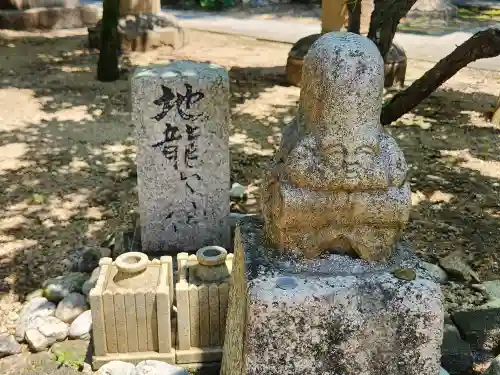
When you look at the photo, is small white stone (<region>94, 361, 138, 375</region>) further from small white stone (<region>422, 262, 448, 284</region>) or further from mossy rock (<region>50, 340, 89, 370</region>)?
small white stone (<region>422, 262, 448, 284</region>)

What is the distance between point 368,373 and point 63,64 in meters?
10.9

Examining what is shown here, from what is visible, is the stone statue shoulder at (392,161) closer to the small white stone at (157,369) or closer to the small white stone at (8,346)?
the small white stone at (157,369)

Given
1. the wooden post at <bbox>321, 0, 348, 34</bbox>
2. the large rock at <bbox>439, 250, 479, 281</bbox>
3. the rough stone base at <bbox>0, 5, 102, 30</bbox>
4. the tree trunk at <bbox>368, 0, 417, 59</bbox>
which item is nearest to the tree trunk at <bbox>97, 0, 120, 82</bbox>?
the wooden post at <bbox>321, 0, 348, 34</bbox>

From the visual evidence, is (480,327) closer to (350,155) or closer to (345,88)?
(350,155)

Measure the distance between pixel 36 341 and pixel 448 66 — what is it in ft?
14.5

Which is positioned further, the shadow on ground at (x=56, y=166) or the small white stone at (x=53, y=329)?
the shadow on ground at (x=56, y=166)

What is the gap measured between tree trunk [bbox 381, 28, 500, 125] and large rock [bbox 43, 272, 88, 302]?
3698 mm

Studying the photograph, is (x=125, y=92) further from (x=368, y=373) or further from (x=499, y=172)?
(x=368, y=373)

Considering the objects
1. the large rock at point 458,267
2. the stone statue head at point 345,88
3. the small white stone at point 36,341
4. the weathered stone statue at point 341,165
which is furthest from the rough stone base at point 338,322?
the large rock at point 458,267

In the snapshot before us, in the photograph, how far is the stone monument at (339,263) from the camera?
2.42 meters

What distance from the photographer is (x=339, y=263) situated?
2.63 m

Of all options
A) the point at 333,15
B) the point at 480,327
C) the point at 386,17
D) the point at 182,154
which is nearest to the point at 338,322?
the point at 480,327

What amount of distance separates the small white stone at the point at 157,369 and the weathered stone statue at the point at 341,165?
1616 mm

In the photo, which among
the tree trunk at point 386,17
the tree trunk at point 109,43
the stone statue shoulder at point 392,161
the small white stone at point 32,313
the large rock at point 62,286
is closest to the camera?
the stone statue shoulder at point 392,161
